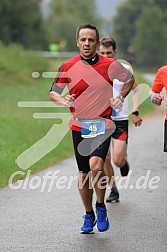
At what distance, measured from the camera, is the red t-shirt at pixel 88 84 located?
7.71m

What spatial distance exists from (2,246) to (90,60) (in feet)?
6.61

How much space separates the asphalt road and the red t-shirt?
3.74ft

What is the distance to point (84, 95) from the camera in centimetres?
771

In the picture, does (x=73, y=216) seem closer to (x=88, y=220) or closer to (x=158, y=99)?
(x=88, y=220)

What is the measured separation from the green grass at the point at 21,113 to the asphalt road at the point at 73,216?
1021 mm

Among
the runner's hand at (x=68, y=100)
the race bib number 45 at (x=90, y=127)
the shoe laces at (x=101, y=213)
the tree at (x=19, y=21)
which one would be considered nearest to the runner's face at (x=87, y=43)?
the runner's hand at (x=68, y=100)

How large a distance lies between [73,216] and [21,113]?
17.4 metres

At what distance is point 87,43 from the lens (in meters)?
7.70

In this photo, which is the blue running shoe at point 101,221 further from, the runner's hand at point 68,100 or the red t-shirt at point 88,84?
the runner's hand at point 68,100

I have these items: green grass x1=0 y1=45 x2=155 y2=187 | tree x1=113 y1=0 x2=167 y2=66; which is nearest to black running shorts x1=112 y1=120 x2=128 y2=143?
green grass x1=0 y1=45 x2=155 y2=187

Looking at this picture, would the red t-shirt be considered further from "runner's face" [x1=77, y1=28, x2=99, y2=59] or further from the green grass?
the green grass

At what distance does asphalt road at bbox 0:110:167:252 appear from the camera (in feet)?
24.2

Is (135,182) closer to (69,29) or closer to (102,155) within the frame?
(102,155)

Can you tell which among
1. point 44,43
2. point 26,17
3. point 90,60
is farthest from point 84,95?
point 44,43
